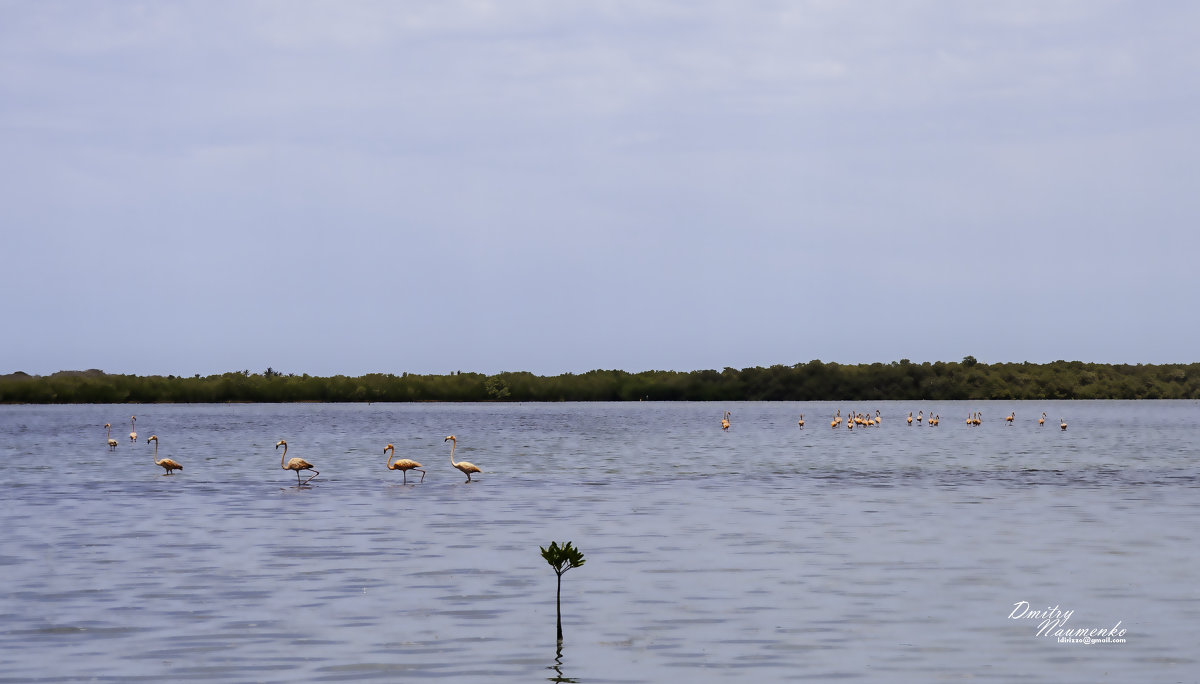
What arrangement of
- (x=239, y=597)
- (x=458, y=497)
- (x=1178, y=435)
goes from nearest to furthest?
(x=239, y=597), (x=458, y=497), (x=1178, y=435)

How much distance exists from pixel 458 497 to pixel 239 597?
1937 cm

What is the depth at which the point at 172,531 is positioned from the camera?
29422mm

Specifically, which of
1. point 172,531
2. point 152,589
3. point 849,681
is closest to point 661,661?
point 849,681

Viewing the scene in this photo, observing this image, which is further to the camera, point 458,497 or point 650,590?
point 458,497

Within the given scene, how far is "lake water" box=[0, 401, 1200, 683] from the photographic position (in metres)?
15.6

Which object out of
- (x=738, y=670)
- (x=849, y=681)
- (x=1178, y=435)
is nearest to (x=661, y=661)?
→ (x=738, y=670)

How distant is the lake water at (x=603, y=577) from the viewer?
1557cm

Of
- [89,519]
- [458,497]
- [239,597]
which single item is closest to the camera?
[239,597]

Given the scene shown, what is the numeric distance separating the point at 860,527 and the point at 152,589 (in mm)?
15756

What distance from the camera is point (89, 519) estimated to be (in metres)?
32.5

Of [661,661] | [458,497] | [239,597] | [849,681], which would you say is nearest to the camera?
[849,681]

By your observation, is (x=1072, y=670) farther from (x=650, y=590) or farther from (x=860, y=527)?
(x=860, y=527)

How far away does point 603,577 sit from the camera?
72.4ft

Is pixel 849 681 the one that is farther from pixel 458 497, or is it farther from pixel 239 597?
pixel 458 497
